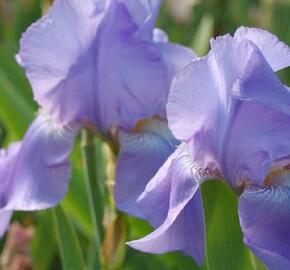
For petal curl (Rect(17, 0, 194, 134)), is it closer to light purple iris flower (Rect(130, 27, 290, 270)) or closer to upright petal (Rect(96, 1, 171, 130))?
upright petal (Rect(96, 1, 171, 130))

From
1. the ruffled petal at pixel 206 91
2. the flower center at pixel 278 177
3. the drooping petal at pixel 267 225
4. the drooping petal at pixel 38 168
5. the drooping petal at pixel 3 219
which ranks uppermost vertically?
the ruffled petal at pixel 206 91

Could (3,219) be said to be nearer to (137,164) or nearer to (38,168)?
(38,168)

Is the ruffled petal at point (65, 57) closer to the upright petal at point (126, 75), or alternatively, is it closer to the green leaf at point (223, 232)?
the upright petal at point (126, 75)

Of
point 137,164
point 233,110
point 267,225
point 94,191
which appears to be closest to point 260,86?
point 233,110

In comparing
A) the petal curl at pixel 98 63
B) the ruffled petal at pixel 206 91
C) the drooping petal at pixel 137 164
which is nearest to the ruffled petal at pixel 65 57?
the petal curl at pixel 98 63

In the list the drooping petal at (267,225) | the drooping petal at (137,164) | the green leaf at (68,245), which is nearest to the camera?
the drooping petal at (267,225)

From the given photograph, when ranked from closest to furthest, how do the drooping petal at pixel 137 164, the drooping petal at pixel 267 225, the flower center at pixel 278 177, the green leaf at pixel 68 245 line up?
the drooping petal at pixel 267 225, the flower center at pixel 278 177, the drooping petal at pixel 137 164, the green leaf at pixel 68 245

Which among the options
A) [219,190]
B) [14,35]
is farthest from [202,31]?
[219,190]

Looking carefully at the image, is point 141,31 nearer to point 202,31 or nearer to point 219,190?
point 219,190
